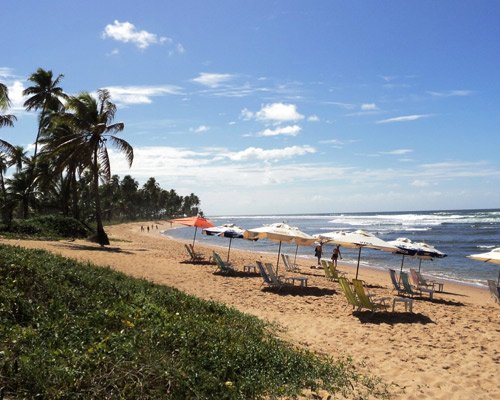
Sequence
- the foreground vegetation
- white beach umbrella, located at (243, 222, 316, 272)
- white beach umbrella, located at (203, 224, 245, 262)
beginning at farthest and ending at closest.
A: white beach umbrella, located at (203, 224, 245, 262), white beach umbrella, located at (243, 222, 316, 272), the foreground vegetation

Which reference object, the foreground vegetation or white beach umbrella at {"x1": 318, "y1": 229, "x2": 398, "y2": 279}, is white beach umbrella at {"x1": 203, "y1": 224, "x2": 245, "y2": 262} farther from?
the foreground vegetation

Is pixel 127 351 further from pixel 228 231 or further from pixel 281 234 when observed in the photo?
pixel 228 231

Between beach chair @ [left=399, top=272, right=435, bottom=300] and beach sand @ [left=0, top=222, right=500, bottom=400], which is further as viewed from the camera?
beach chair @ [left=399, top=272, right=435, bottom=300]

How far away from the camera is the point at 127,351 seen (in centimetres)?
363

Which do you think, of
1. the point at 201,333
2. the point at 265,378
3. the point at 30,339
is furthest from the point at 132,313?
the point at 265,378

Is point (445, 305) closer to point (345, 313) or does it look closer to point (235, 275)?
point (345, 313)

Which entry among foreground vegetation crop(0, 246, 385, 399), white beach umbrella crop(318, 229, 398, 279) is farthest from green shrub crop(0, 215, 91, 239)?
foreground vegetation crop(0, 246, 385, 399)

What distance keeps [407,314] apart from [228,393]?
269 inches

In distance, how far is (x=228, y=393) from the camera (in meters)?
3.48

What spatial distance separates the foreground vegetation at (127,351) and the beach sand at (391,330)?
90 centimetres

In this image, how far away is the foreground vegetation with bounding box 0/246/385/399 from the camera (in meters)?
3.11

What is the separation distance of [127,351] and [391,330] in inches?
227

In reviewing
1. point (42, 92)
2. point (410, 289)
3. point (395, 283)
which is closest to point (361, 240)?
point (395, 283)

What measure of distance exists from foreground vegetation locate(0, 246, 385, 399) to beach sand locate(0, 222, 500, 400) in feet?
2.95
